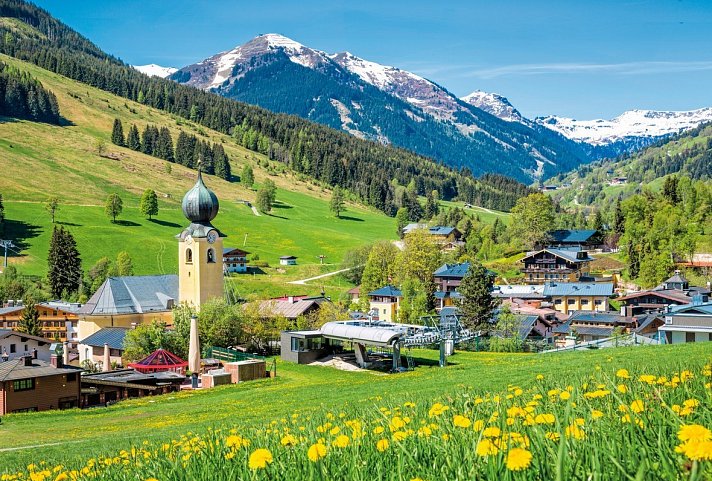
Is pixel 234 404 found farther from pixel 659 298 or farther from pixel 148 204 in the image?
pixel 148 204

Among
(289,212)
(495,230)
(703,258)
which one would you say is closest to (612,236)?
(495,230)

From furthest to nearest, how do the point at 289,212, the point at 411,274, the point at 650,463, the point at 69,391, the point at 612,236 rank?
the point at 289,212, the point at 612,236, the point at 411,274, the point at 69,391, the point at 650,463

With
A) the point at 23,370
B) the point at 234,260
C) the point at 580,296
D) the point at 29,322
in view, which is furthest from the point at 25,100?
the point at 23,370

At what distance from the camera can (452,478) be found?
11.8ft

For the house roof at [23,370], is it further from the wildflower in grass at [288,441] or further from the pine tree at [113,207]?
the pine tree at [113,207]

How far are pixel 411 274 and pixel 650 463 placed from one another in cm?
8515

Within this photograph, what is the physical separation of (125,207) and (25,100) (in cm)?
6876

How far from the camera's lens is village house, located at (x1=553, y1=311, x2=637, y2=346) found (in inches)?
2616

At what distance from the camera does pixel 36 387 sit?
123 ft

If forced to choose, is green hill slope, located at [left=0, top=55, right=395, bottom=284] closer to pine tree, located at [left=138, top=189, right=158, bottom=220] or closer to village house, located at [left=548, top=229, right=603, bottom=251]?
pine tree, located at [left=138, top=189, right=158, bottom=220]

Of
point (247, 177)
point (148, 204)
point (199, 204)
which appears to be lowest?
point (199, 204)

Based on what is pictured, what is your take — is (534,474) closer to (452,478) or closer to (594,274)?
(452,478)

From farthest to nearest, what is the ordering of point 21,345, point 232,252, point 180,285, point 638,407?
point 232,252 < point 180,285 < point 21,345 < point 638,407

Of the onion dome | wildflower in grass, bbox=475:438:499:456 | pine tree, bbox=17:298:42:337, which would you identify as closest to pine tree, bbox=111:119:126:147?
pine tree, bbox=17:298:42:337
